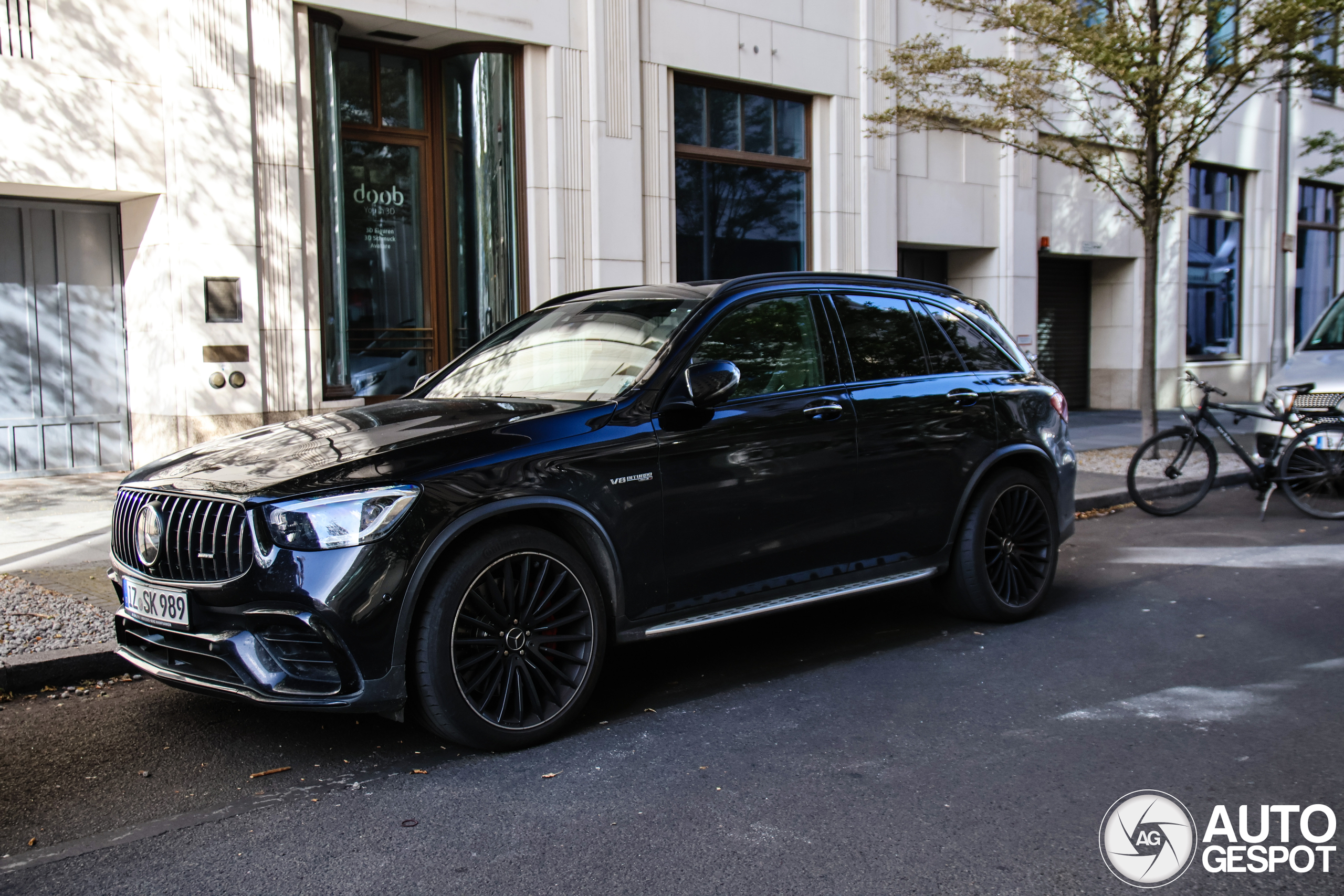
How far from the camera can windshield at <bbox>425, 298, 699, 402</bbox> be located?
4961 millimetres

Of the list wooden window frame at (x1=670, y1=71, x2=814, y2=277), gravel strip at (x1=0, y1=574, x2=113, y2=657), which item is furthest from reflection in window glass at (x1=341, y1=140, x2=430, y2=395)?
gravel strip at (x1=0, y1=574, x2=113, y2=657)

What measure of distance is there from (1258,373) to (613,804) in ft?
78.0

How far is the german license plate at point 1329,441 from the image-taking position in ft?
31.4

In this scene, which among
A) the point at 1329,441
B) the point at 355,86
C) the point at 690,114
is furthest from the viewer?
the point at 690,114

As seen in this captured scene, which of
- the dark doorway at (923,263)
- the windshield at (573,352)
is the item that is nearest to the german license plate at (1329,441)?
the windshield at (573,352)

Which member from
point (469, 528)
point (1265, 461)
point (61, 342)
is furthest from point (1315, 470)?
point (61, 342)

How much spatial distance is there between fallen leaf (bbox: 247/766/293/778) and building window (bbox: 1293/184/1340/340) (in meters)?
26.4

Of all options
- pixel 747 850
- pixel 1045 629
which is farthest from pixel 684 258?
pixel 747 850

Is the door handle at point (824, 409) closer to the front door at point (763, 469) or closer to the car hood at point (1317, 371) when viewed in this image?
the front door at point (763, 469)

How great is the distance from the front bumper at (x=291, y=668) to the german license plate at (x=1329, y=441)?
28.3ft

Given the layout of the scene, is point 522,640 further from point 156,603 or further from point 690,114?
point 690,114

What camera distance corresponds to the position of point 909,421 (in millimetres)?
5664

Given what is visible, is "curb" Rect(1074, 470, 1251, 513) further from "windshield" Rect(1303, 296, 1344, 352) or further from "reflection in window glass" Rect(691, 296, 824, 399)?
"reflection in window glass" Rect(691, 296, 824, 399)

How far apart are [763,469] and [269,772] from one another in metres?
2.33
